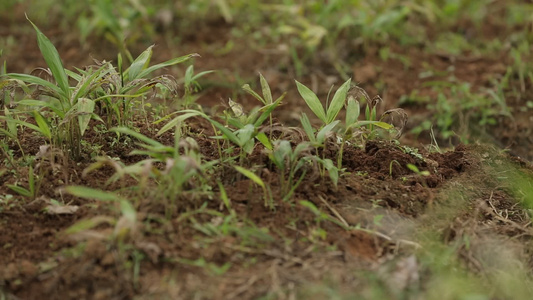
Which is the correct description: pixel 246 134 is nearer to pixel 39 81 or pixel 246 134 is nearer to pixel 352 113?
pixel 352 113

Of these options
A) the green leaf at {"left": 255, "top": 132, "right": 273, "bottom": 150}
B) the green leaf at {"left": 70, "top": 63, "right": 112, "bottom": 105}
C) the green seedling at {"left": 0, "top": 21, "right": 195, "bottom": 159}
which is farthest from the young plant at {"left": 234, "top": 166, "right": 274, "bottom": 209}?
the green leaf at {"left": 70, "top": 63, "right": 112, "bottom": 105}

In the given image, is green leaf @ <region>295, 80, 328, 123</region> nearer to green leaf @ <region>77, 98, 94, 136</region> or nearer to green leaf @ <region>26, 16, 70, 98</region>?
Result: green leaf @ <region>77, 98, 94, 136</region>

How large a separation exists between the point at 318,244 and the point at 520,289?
68 centimetres

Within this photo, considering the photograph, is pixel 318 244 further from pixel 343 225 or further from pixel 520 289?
pixel 520 289

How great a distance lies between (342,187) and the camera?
244cm

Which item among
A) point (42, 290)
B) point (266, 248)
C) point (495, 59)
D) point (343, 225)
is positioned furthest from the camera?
point (495, 59)

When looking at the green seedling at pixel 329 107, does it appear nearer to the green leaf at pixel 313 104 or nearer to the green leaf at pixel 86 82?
the green leaf at pixel 313 104

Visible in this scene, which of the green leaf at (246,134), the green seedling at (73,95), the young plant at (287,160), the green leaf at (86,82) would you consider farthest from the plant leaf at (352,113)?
the green leaf at (86,82)

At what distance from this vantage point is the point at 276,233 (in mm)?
2160

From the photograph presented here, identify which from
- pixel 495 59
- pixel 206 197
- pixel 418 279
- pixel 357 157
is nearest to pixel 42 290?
pixel 206 197

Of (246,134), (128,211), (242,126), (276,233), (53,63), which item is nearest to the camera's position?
(128,211)

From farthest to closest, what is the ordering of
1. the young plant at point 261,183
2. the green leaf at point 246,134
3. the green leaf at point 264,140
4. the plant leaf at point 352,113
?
the plant leaf at point 352,113, the green leaf at point 264,140, the green leaf at point 246,134, the young plant at point 261,183

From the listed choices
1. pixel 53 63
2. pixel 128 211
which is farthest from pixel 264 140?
pixel 53 63

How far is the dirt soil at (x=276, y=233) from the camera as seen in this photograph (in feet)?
6.33
